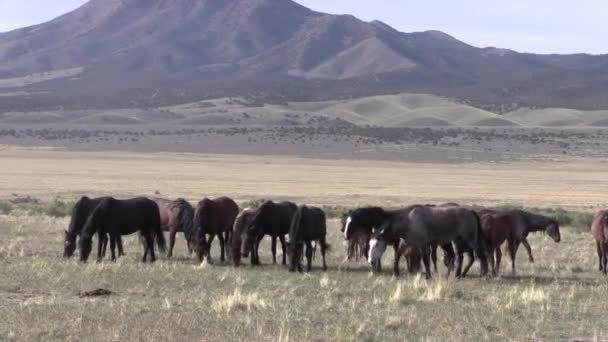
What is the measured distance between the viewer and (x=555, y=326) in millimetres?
12914

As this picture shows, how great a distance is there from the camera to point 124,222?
20.3m

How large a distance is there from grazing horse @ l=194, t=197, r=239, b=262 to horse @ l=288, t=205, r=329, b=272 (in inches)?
83.7

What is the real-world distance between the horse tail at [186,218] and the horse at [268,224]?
67.6 inches

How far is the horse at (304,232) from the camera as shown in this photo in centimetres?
1914

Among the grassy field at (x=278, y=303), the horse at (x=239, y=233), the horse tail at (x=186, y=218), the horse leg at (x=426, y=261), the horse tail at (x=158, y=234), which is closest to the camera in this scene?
the grassy field at (x=278, y=303)

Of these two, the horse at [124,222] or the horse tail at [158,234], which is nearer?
the horse at [124,222]

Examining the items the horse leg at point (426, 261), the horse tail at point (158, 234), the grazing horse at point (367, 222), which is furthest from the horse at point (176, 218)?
the horse leg at point (426, 261)

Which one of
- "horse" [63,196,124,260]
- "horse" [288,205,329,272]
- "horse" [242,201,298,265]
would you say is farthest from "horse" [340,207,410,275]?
"horse" [63,196,124,260]

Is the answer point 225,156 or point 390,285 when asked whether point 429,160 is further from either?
point 390,285

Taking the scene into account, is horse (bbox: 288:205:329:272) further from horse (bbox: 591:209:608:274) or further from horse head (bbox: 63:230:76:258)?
horse (bbox: 591:209:608:274)

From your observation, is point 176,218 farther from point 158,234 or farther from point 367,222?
point 367,222

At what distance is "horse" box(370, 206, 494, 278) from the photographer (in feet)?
60.7

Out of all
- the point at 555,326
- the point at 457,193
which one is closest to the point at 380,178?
the point at 457,193

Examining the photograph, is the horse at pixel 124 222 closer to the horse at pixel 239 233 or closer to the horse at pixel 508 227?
the horse at pixel 239 233
